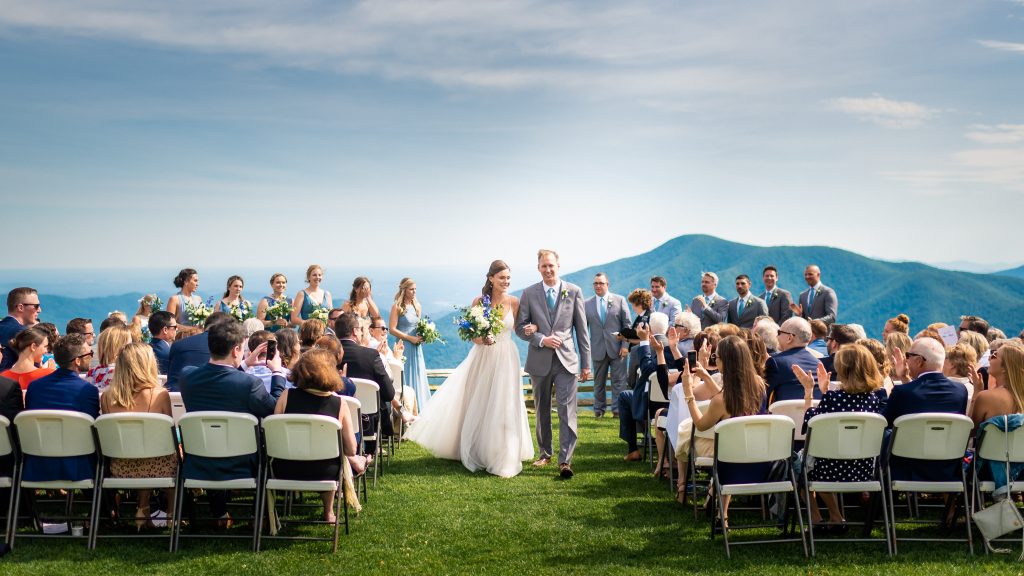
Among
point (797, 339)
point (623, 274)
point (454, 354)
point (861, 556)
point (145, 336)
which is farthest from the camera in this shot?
point (623, 274)

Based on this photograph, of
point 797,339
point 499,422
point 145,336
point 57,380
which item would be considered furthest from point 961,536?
point 145,336

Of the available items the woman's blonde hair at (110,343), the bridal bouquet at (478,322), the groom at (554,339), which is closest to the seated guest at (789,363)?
the groom at (554,339)

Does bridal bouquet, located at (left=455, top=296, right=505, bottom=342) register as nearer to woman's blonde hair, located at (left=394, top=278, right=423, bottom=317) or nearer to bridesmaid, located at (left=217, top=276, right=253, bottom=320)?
woman's blonde hair, located at (left=394, top=278, right=423, bottom=317)

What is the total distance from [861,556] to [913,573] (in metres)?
0.46

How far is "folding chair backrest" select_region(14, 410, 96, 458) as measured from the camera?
5.80 meters

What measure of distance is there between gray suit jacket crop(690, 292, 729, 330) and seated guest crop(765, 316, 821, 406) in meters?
6.81

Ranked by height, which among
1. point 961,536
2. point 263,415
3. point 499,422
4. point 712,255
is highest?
point 712,255

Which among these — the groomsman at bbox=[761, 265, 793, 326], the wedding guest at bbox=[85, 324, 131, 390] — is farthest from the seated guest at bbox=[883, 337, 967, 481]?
the groomsman at bbox=[761, 265, 793, 326]

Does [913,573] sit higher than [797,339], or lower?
lower

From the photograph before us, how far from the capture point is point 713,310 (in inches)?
546

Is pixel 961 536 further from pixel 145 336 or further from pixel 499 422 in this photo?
pixel 145 336

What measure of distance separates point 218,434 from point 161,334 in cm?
293

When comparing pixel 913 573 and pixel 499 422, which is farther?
pixel 499 422

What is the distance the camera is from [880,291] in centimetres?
2469
